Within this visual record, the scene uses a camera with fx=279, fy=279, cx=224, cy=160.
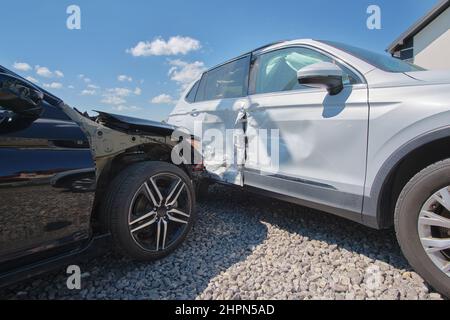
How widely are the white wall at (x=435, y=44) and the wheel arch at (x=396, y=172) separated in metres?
13.2

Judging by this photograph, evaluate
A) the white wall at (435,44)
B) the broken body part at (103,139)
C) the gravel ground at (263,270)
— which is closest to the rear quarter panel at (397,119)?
the gravel ground at (263,270)

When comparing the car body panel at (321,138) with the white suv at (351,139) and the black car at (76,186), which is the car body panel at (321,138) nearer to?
the white suv at (351,139)

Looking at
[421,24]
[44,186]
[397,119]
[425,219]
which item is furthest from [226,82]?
[421,24]

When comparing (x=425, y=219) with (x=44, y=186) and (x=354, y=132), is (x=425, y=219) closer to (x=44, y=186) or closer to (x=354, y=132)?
(x=354, y=132)

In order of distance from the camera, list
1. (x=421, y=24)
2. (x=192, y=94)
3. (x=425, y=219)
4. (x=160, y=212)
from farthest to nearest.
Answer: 1. (x=421, y=24)
2. (x=192, y=94)
3. (x=160, y=212)
4. (x=425, y=219)

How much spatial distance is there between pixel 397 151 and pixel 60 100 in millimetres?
2259

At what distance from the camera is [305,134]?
7.68 feet

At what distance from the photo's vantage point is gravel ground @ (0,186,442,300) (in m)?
1.90

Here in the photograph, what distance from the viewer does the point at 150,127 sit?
242cm

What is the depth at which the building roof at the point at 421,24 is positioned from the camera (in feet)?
41.4

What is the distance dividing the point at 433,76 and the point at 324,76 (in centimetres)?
67

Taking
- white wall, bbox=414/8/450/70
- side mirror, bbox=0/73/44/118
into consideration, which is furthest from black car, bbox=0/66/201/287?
white wall, bbox=414/8/450/70
